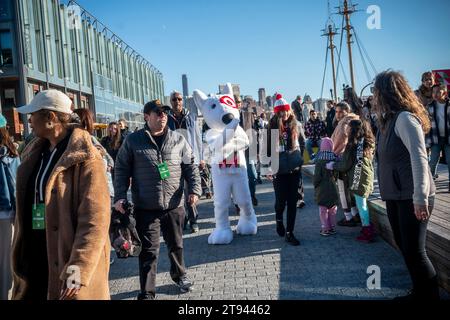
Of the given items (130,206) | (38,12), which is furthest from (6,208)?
(38,12)

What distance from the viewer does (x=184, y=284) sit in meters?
4.48

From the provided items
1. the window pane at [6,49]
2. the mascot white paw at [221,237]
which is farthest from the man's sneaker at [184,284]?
the window pane at [6,49]

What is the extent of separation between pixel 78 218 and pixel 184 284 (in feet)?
7.35

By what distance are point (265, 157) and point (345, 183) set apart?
1344 millimetres

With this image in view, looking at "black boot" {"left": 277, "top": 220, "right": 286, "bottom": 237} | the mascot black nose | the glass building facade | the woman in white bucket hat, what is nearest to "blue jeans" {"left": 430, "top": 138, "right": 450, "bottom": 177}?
"black boot" {"left": 277, "top": 220, "right": 286, "bottom": 237}

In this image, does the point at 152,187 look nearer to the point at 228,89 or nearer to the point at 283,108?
the point at 283,108

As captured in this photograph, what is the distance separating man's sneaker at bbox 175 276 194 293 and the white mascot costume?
166cm

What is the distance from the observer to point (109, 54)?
4000cm

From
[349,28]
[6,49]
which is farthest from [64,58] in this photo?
[349,28]

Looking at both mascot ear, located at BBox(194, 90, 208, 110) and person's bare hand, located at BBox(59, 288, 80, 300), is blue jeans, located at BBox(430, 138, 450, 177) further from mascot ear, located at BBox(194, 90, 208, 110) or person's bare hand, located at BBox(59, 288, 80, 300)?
person's bare hand, located at BBox(59, 288, 80, 300)

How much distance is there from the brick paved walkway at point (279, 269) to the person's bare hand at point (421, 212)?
43.3 inches

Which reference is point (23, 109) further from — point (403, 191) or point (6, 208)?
point (403, 191)

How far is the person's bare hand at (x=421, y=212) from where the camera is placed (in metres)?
3.19

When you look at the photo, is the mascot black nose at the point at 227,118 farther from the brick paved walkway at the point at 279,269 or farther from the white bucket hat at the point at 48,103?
the white bucket hat at the point at 48,103
